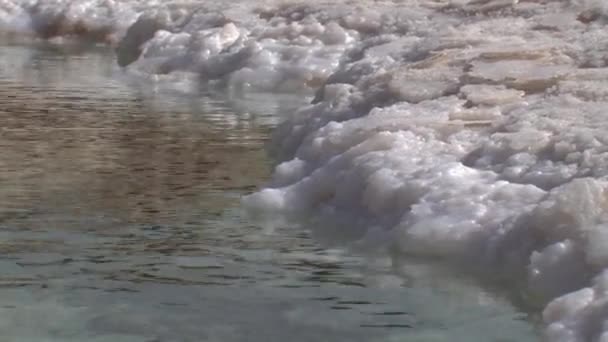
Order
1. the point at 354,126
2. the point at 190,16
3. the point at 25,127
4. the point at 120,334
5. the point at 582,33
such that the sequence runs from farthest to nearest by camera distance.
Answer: the point at 190,16 → the point at 582,33 → the point at 25,127 → the point at 354,126 → the point at 120,334

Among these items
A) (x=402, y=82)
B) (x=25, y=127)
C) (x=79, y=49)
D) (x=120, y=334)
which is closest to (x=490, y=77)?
(x=402, y=82)

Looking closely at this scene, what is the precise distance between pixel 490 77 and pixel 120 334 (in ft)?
14.7

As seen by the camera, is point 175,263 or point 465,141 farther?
point 465,141

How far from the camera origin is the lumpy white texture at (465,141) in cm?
541

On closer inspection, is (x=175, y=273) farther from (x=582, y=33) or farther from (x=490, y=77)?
(x=582, y=33)

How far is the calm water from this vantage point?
15.9ft

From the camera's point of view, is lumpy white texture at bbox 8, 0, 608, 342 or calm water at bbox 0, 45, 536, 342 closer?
calm water at bbox 0, 45, 536, 342

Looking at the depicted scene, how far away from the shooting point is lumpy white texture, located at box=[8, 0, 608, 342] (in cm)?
541

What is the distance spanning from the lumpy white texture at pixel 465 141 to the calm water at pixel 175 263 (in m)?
0.24

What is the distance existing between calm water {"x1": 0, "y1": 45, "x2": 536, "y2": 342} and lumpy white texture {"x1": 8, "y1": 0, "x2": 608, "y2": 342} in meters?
0.24

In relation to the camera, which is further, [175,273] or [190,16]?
[190,16]

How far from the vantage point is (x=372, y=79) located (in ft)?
30.2

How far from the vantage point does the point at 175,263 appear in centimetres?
582

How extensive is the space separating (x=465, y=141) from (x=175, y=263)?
2044 mm
